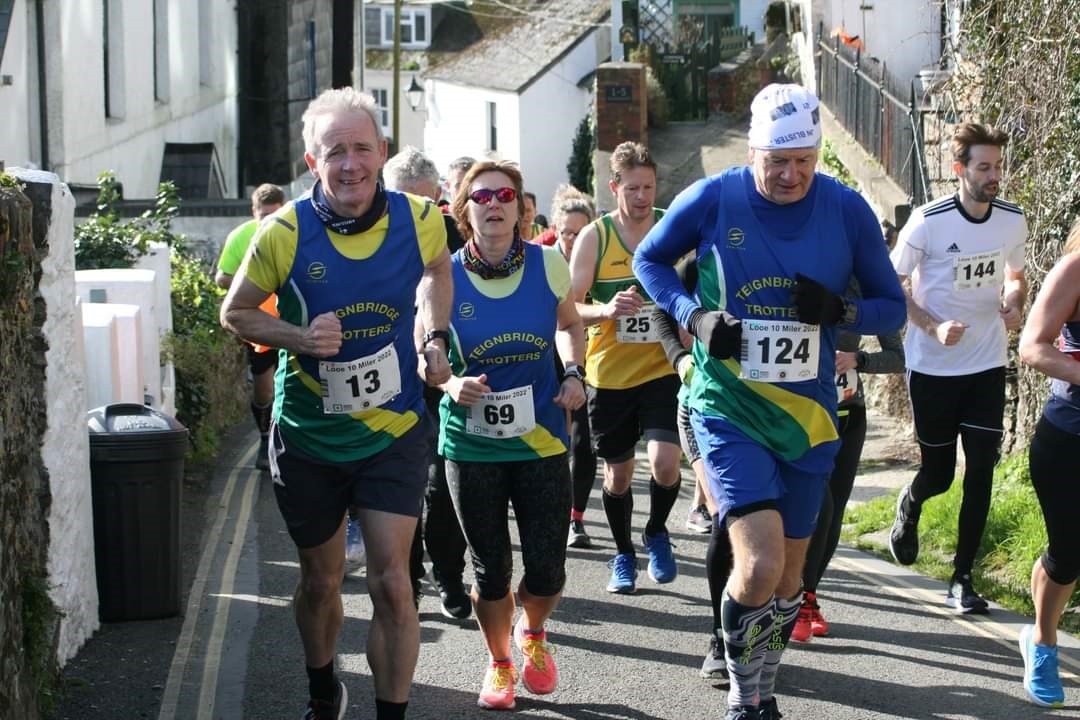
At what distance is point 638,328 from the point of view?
8.38 m

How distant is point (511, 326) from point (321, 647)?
4.68 feet

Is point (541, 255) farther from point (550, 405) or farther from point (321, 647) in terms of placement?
point (321, 647)

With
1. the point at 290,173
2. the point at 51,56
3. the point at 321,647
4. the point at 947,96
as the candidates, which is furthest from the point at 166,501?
the point at 290,173

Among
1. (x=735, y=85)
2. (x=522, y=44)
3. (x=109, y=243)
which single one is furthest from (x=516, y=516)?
(x=522, y=44)

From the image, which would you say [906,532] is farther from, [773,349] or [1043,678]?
[773,349]

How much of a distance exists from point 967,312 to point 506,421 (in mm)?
2752

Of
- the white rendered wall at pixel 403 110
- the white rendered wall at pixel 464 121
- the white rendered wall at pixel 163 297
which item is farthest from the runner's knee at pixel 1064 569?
the white rendered wall at pixel 403 110

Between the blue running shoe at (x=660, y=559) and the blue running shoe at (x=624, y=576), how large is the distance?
11 centimetres

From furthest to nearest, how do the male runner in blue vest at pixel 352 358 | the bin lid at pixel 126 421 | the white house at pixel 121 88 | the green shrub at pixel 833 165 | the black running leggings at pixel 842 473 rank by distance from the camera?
the white house at pixel 121 88, the green shrub at pixel 833 165, the bin lid at pixel 126 421, the black running leggings at pixel 842 473, the male runner in blue vest at pixel 352 358

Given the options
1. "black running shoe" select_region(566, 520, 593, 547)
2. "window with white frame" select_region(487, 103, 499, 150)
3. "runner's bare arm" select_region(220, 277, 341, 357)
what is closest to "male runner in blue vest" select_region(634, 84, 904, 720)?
"runner's bare arm" select_region(220, 277, 341, 357)

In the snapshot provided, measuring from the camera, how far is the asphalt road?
6508 mm

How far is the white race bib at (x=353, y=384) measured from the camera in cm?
566

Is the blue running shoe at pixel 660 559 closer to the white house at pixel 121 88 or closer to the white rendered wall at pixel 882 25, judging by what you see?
the white house at pixel 121 88

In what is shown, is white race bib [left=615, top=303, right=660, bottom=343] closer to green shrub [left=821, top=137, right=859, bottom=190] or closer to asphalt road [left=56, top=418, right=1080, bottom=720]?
asphalt road [left=56, top=418, right=1080, bottom=720]
